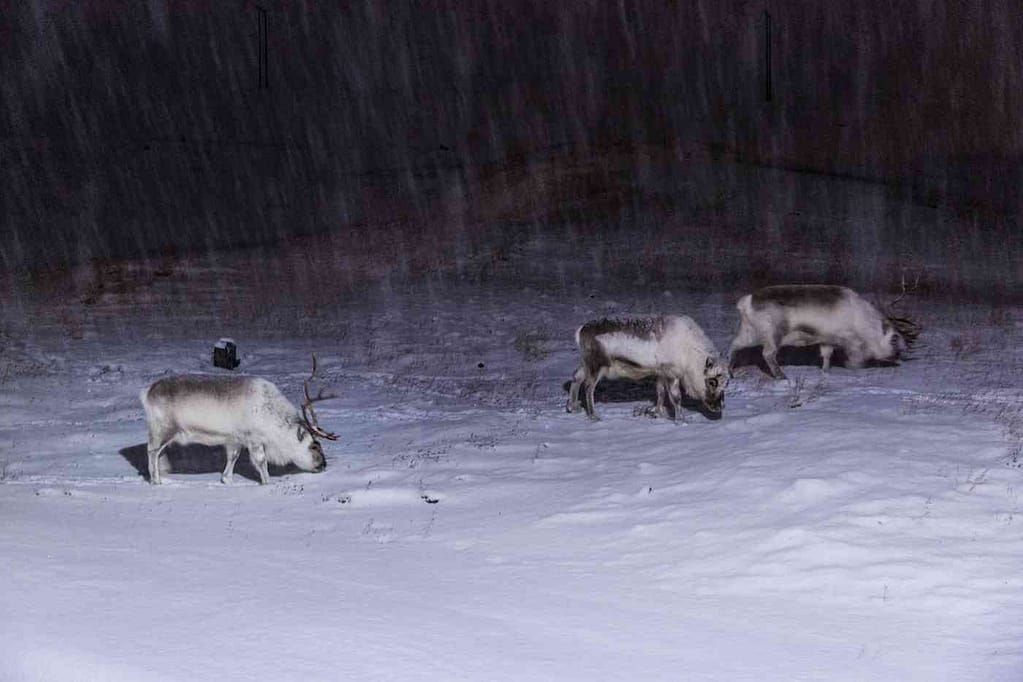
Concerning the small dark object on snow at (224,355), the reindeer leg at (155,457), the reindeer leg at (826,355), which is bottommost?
the reindeer leg at (826,355)

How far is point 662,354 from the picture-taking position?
50.8 feet

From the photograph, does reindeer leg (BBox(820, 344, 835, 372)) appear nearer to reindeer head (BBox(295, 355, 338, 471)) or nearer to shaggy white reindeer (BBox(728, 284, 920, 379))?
shaggy white reindeer (BBox(728, 284, 920, 379))

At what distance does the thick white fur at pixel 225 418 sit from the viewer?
1329 cm

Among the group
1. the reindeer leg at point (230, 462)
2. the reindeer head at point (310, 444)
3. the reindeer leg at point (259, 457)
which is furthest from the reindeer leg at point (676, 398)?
the reindeer leg at point (230, 462)

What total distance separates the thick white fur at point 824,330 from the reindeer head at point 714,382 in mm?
2620

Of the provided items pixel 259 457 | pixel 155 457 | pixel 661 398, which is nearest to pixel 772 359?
pixel 661 398

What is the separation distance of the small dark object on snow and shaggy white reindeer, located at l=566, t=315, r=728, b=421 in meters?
6.96

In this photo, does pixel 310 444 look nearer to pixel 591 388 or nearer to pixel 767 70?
pixel 591 388

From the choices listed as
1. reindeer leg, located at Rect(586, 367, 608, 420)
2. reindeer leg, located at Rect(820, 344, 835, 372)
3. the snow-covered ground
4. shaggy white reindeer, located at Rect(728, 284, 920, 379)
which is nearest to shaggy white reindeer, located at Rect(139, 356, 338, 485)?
the snow-covered ground

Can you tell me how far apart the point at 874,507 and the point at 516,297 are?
18455 millimetres

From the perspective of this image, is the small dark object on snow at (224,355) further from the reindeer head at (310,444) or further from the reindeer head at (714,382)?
the reindeer head at (714,382)

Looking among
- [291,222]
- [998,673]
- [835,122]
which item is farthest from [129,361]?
[835,122]

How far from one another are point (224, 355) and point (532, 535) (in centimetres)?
1019

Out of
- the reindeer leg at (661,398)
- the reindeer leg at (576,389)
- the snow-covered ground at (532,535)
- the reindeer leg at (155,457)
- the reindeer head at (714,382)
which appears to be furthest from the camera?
the reindeer leg at (576,389)
